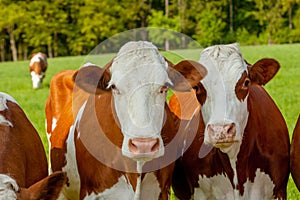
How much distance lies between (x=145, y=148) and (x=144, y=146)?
2 cm

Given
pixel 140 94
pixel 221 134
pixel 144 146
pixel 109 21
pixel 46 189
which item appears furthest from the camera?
pixel 109 21

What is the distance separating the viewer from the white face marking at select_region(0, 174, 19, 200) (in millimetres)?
3939

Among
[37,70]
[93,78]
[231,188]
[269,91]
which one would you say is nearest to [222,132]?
[231,188]

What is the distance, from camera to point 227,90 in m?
5.48

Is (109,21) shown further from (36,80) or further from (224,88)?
(224,88)

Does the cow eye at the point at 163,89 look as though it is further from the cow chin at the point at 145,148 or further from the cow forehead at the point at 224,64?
the cow forehead at the point at 224,64

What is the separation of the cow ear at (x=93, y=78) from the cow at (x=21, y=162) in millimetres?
708

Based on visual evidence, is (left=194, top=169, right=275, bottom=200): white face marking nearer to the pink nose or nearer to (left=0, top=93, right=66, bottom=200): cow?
the pink nose

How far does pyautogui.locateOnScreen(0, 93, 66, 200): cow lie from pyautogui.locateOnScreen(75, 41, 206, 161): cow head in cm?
71

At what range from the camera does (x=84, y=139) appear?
5684 millimetres

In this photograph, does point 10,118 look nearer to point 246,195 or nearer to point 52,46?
point 246,195

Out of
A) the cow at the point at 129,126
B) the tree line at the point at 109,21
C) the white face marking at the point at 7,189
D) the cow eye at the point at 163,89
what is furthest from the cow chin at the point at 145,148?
the tree line at the point at 109,21

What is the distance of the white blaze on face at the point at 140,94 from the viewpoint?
4781 millimetres

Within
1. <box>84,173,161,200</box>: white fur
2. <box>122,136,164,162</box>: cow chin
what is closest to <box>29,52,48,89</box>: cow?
<box>84,173,161,200</box>: white fur
